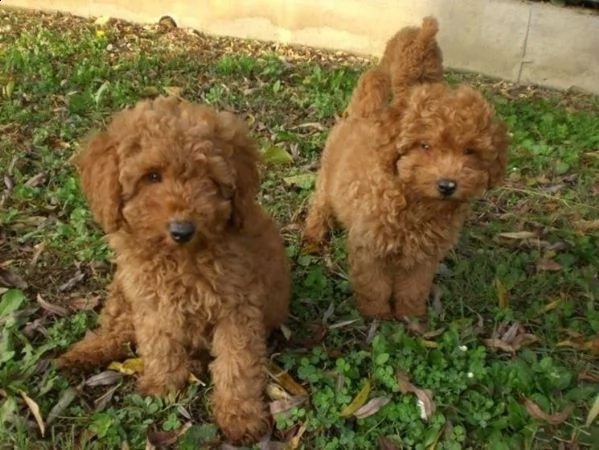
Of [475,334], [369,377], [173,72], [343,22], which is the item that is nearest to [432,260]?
[475,334]

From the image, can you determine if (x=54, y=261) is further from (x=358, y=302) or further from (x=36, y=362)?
(x=358, y=302)

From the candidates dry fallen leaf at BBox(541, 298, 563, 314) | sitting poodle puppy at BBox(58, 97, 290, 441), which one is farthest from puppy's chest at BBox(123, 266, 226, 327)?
dry fallen leaf at BBox(541, 298, 563, 314)

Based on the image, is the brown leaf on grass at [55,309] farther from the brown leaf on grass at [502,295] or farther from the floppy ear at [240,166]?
the brown leaf on grass at [502,295]

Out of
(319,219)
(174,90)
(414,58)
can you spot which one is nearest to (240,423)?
(319,219)

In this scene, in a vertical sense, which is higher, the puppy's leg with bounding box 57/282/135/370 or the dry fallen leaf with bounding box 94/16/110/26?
the dry fallen leaf with bounding box 94/16/110/26

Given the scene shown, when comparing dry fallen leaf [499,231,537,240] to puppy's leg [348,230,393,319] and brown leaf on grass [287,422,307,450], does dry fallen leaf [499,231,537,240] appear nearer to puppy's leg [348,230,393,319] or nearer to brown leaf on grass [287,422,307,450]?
puppy's leg [348,230,393,319]

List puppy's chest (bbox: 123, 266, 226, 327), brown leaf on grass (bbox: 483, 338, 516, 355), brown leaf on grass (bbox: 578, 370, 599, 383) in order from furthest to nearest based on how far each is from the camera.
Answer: brown leaf on grass (bbox: 483, 338, 516, 355)
brown leaf on grass (bbox: 578, 370, 599, 383)
puppy's chest (bbox: 123, 266, 226, 327)
